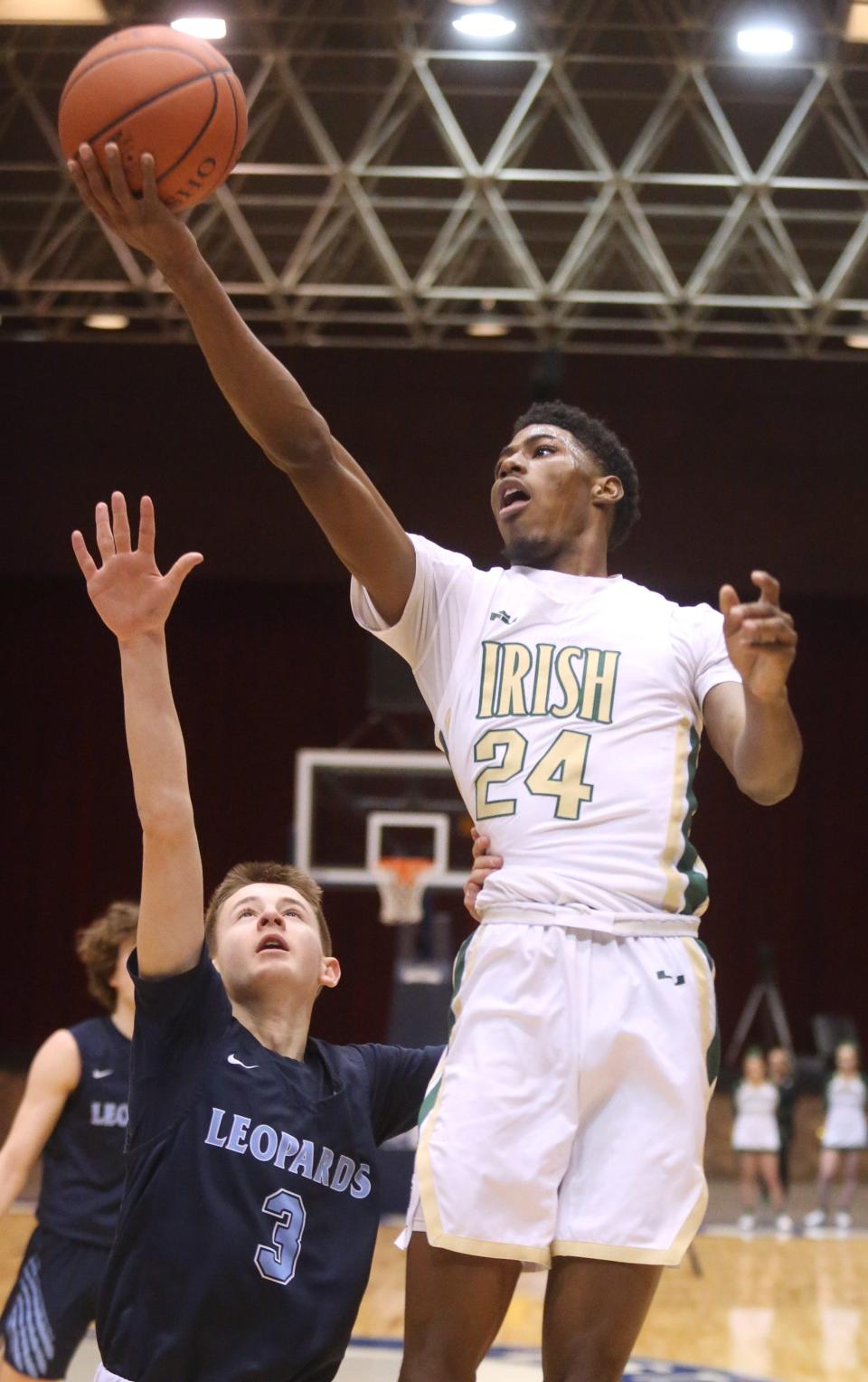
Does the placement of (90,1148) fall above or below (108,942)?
below

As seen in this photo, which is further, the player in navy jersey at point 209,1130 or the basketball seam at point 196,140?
the basketball seam at point 196,140

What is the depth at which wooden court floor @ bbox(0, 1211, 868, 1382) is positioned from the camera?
7172mm

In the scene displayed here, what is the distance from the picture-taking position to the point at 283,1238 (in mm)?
2832

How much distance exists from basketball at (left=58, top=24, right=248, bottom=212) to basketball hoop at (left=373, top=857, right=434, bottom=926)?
10.1 m

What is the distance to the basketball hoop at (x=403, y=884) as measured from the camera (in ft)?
41.9

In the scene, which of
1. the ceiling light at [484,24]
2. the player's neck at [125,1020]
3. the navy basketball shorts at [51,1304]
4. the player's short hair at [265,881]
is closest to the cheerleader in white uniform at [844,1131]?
the ceiling light at [484,24]

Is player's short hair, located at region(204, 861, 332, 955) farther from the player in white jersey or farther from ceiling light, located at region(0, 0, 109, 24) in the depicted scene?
ceiling light, located at region(0, 0, 109, 24)

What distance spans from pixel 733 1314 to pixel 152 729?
23.1 feet

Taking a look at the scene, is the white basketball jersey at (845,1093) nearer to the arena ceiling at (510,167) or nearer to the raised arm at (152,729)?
the arena ceiling at (510,167)

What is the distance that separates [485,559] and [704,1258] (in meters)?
7.08

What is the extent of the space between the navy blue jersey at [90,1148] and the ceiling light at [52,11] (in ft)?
25.7

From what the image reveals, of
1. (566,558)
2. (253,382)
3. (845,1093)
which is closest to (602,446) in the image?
(566,558)

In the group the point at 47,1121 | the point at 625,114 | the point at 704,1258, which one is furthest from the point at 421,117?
the point at 47,1121

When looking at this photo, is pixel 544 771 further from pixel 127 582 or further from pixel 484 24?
pixel 484 24
